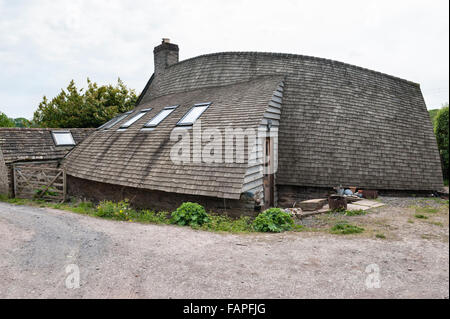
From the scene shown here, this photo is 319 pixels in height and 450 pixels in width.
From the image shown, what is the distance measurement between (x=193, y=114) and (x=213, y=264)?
727 cm

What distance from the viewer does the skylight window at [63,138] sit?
14993 mm

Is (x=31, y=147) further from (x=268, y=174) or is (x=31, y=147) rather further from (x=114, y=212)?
(x=268, y=174)

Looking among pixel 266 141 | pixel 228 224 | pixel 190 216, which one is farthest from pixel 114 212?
pixel 266 141

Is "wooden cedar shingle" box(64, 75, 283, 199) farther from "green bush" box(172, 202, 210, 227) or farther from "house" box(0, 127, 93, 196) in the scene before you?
"house" box(0, 127, 93, 196)

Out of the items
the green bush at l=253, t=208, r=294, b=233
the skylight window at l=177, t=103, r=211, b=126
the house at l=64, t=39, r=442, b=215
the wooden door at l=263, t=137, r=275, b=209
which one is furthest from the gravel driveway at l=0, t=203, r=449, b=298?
the skylight window at l=177, t=103, r=211, b=126

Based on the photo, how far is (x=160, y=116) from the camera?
12.0 meters

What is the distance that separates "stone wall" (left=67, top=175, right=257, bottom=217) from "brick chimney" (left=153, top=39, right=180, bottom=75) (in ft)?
30.3

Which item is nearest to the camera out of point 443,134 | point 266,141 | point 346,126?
point 266,141

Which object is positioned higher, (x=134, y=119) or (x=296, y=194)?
(x=134, y=119)

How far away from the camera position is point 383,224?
6.57m

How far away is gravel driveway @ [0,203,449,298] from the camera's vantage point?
11.5 ft

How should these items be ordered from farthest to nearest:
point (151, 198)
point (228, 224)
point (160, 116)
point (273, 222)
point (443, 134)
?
point (443, 134), point (160, 116), point (151, 198), point (228, 224), point (273, 222)

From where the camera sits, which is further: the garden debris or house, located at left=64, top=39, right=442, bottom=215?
the garden debris
